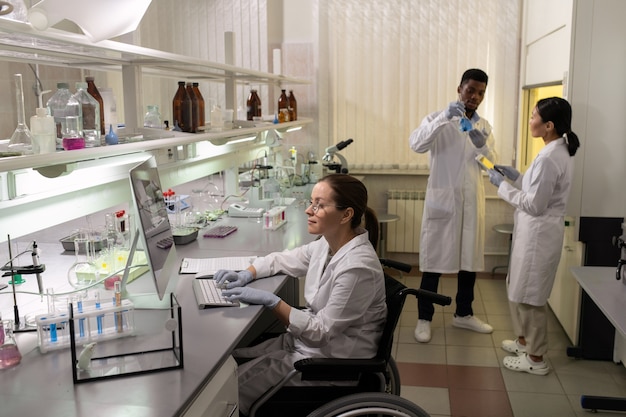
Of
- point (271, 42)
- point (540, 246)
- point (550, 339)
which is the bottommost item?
point (550, 339)

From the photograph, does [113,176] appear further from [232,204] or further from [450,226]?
[450,226]

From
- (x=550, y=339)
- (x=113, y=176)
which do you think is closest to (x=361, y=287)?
(x=113, y=176)

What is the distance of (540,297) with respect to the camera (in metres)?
3.33

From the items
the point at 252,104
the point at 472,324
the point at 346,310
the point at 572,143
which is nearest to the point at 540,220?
the point at 572,143

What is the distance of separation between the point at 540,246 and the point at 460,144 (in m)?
0.88

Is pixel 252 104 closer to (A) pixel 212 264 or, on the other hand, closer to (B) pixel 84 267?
(A) pixel 212 264

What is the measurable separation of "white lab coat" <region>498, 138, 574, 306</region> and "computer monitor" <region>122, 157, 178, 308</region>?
1941 mm

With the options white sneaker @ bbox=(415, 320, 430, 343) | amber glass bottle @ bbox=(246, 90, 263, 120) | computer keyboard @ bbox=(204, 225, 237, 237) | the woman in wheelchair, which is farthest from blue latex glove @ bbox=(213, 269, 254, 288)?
amber glass bottle @ bbox=(246, 90, 263, 120)

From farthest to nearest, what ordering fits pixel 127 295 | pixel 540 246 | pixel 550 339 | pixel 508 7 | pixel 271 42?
1. pixel 271 42
2. pixel 508 7
3. pixel 550 339
4. pixel 540 246
5. pixel 127 295

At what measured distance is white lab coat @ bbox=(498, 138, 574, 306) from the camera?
3.20 m

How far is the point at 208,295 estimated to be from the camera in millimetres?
2264

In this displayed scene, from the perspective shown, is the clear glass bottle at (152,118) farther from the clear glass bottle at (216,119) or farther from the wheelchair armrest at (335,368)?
the wheelchair armrest at (335,368)

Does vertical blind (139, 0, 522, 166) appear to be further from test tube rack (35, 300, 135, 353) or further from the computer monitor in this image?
test tube rack (35, 300, 135, 353)

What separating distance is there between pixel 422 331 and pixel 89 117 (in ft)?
8.35
